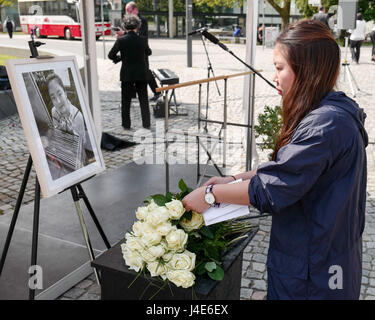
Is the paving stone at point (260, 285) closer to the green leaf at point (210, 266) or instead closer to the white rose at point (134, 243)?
the green leaf at point (210, 266)

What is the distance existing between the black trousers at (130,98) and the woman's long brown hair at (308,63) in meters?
6.64

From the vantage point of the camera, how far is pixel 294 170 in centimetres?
139

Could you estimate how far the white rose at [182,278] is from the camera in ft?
5.43

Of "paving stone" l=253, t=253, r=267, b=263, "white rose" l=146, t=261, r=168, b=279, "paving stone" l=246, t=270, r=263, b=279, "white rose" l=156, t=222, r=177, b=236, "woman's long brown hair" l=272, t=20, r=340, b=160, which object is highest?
"woman's long brown hair" l=272, t=20, r=340, b=160

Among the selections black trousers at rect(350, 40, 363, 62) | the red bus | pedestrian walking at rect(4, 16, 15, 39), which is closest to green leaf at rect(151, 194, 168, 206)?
black trousers at rect(350, 40, 363, 62)

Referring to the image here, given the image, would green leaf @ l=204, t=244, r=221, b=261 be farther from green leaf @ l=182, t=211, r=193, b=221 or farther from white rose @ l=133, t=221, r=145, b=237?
white rose @ l=133, t=221, r=145, b=237

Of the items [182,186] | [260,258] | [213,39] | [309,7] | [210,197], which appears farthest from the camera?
[309,7]

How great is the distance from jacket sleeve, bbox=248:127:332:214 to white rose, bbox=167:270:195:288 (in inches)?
16.7

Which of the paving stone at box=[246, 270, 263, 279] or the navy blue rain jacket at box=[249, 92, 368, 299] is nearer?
the navy blue rain jacket at box=[249, 92, 368, 299]

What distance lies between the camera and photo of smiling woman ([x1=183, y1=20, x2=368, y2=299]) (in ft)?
4.56

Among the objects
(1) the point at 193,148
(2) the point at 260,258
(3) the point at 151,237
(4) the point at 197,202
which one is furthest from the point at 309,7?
(3) the point at 151,237

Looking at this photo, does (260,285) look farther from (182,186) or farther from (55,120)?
(55,120)

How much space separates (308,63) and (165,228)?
83 cm

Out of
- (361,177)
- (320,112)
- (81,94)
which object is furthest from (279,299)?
(81,94)
